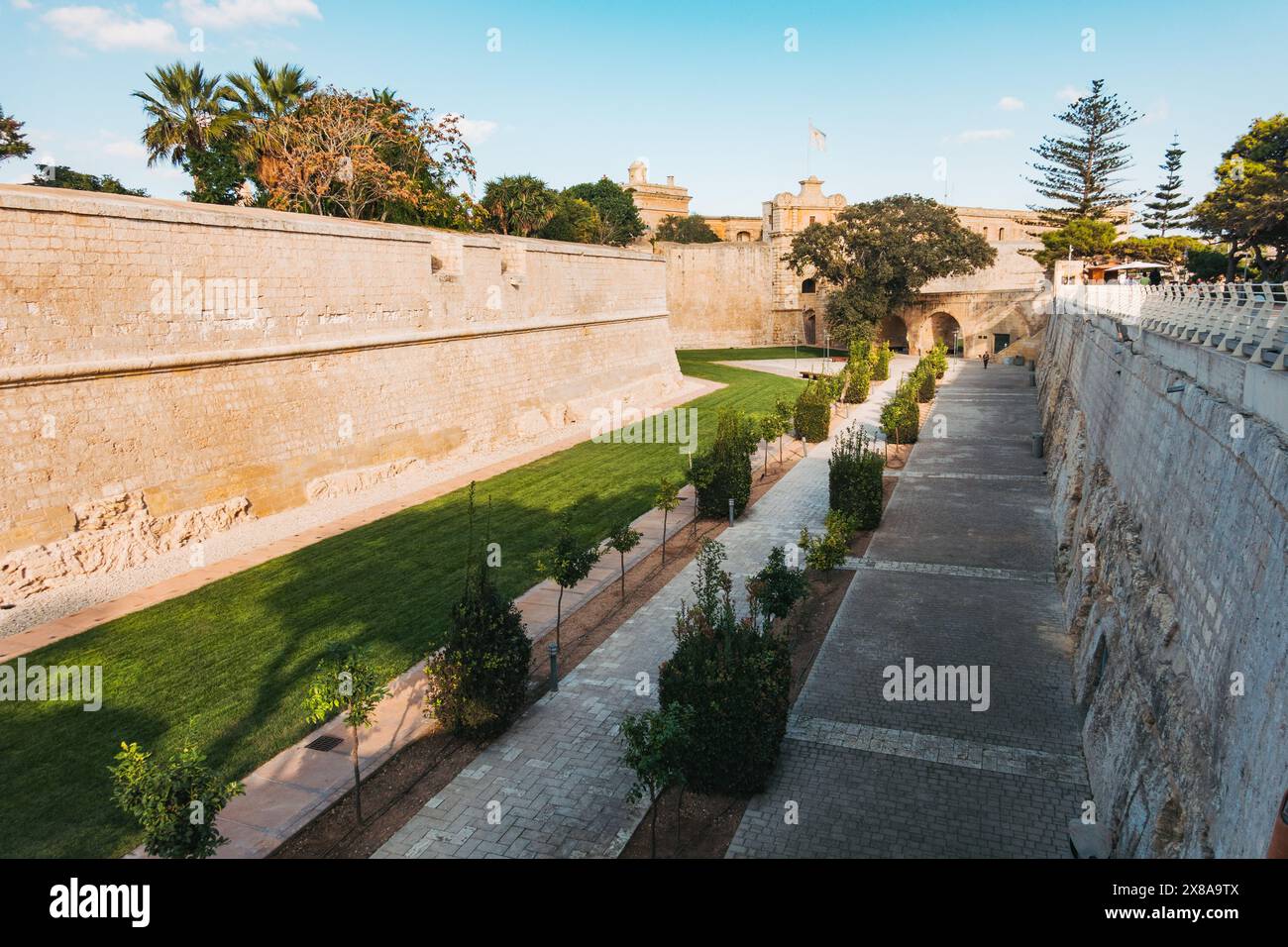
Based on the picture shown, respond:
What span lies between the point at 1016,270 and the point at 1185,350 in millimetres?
46323

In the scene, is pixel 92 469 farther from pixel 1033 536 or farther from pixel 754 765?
pixel 1033 536

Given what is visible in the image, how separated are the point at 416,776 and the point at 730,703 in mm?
2871

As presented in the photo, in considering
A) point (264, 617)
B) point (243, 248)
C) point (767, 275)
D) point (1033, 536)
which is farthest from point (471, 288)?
point (767, 275)

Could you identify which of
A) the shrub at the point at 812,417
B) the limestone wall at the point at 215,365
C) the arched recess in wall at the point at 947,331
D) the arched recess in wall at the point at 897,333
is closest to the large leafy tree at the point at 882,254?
the arched recess in wall at the point at 947,331

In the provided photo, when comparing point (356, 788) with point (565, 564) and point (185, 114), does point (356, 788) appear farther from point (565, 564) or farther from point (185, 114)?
point (185, 114)

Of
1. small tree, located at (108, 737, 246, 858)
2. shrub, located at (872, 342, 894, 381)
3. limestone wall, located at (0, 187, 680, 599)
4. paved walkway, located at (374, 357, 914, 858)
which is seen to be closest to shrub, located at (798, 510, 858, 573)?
paved walkway, located at (374, 357, 914, 858)

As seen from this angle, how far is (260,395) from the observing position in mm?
13656

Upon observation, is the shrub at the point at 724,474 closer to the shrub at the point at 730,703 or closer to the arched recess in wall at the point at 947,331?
the shrub at the point at 730,703

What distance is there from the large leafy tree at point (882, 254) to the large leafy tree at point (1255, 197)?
10.6 m

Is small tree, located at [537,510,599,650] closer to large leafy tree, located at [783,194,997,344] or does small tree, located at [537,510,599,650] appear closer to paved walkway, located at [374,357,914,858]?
paved walkway, located at [374,357,914,858]

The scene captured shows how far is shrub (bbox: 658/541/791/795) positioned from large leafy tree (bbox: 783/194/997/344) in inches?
1352

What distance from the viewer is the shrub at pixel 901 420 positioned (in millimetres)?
20658

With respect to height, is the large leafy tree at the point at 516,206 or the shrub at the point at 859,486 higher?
the large leafy tree at the point at 516,206
